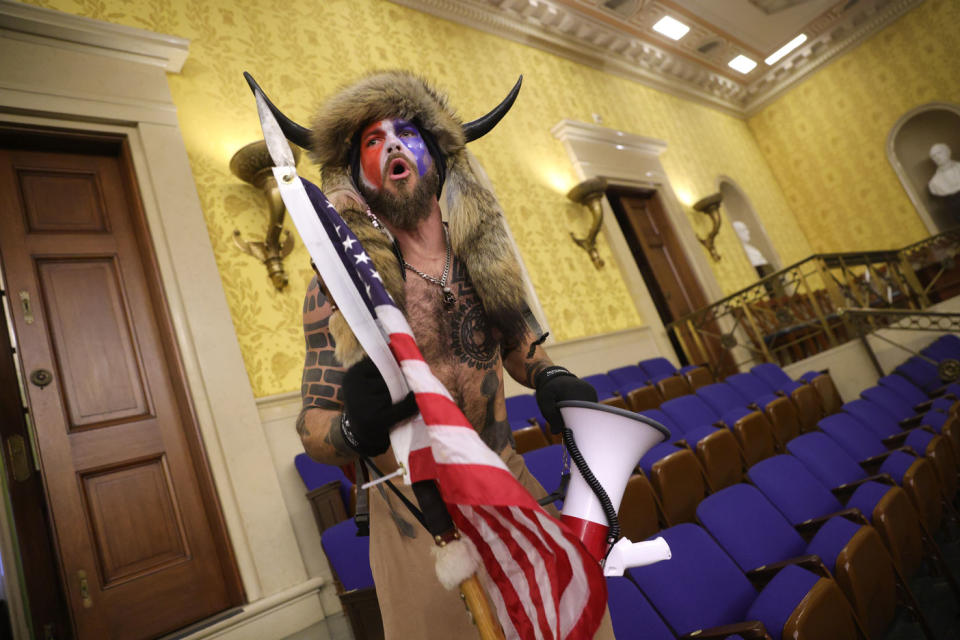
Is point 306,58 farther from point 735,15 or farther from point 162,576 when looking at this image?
point 735,15

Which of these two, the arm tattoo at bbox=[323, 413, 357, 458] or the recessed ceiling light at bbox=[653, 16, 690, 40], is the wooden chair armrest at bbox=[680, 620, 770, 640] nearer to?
the arm tattoo at bbox=[323, 413, 357, 458]

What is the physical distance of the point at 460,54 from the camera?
619 centimetres

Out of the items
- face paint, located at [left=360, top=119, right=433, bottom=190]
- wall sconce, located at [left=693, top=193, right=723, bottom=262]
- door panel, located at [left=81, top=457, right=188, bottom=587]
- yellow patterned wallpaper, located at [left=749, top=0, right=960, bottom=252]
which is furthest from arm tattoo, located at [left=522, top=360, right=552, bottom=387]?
yellow patterned wallpaper, located at [left=749, top=0, right=960, bottom=252]

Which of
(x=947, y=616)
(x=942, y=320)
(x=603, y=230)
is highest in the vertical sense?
(x=603, y=230)

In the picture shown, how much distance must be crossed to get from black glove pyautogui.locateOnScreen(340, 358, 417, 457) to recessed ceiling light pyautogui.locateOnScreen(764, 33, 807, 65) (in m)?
12.2

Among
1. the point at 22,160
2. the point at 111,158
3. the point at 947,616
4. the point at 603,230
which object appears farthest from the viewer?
the point at 603,230

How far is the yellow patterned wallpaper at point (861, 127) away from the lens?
9852 mm

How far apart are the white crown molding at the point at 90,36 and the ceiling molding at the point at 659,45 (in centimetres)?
293

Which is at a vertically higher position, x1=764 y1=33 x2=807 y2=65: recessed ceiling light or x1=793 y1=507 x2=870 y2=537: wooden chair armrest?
x1=764 y1=33 x2=807 y2=65: recessed ceiling light

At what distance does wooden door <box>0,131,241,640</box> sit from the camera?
2.70 meters

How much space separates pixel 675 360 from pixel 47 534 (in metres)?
6.07

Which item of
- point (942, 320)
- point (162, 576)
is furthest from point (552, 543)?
point (942, 320)

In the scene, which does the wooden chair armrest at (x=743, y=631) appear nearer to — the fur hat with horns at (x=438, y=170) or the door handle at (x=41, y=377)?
the fur hat with horns at (x=438, y=170)

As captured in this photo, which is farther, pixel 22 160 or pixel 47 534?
pixel 22 160
